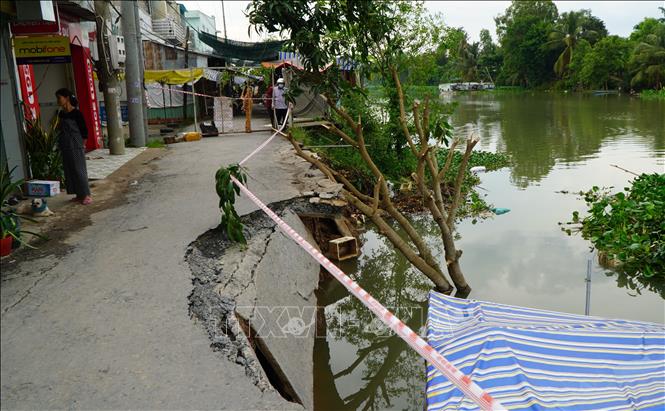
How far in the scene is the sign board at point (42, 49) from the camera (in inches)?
344

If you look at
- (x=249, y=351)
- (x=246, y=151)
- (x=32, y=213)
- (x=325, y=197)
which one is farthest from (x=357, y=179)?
(x=249, y=351)

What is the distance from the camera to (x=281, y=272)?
579cm

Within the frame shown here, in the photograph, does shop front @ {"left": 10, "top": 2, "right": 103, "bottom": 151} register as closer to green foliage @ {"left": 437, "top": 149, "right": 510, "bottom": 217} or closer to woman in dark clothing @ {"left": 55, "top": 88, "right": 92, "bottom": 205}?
woman in dark clothing @ {"left": 55, "top": 88, "right": 92, "bottom": 205}

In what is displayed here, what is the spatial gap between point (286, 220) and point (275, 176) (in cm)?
243

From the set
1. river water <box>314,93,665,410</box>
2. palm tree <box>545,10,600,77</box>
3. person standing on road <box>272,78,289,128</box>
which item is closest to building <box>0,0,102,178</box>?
river water <box>314,93,665,410</box>

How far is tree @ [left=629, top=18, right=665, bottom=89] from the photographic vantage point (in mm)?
43812

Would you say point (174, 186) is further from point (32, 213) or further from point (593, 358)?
point (593, 358)

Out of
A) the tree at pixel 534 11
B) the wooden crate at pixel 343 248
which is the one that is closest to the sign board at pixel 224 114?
the wooden crate at pixel 343 248

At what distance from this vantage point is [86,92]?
1255 cm

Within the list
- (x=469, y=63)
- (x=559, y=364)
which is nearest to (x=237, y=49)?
(x=559, y=364)

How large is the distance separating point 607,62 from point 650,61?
6.11 meters

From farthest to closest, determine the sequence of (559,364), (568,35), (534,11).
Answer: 1. (534,11)
2. (568,35)
3. (559,364)

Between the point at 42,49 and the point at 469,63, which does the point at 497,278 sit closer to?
the point at 42,49

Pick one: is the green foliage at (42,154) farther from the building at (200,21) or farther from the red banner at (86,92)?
the building at (200,21)
